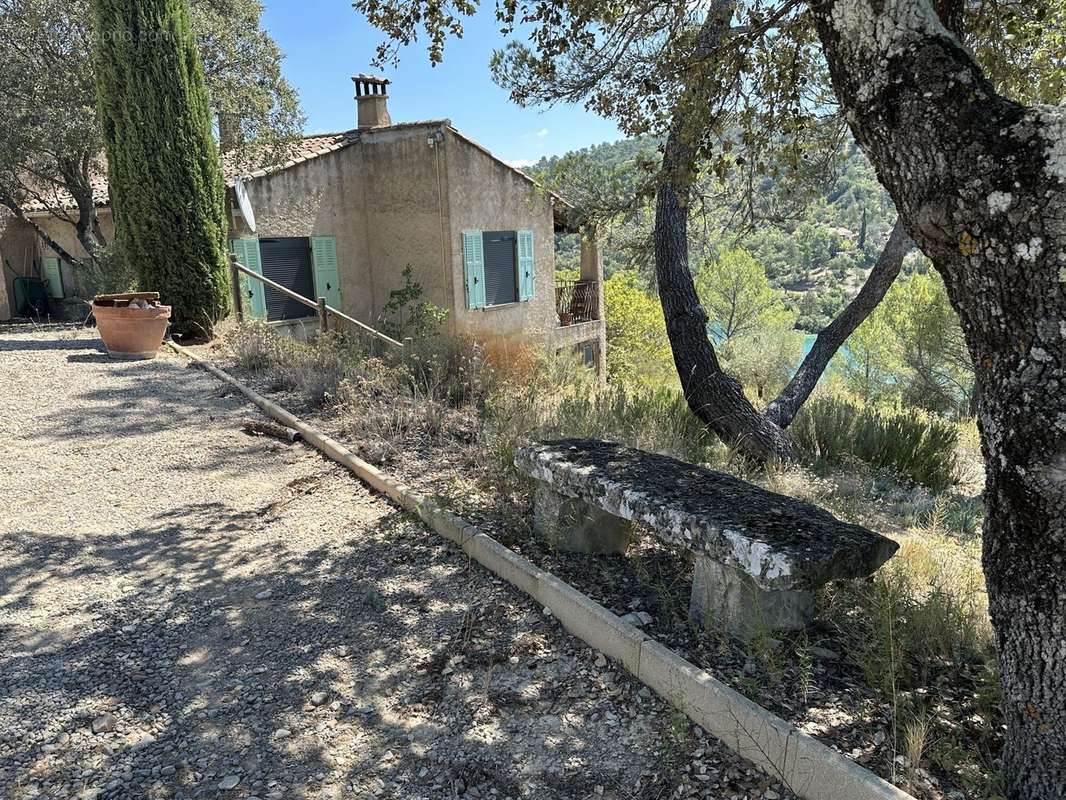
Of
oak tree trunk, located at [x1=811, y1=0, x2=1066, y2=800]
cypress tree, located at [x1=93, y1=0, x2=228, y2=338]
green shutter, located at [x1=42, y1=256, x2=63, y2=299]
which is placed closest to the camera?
oak tree trunk, located at [x1=811, y1=0, x2=1066, y2=800]

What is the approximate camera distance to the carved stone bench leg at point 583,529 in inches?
158

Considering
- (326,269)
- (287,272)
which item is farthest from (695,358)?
(326,269)

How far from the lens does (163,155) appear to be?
10.9 meters

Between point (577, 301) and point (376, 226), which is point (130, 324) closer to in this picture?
point (376, 226)

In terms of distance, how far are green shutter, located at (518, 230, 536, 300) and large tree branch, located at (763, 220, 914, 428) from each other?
961 centimetres

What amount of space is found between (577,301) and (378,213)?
6.46m

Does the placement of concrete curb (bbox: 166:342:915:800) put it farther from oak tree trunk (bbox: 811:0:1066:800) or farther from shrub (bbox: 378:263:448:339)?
shrub (bbox: 378:263:448:339)

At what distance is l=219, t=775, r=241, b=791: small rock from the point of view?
2535 mm

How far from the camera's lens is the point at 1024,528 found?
6.87ft

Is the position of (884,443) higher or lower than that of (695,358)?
lower

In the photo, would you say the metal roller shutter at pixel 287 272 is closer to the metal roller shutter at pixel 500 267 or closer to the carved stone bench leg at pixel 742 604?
the metal roller shutter at pixel 500 267

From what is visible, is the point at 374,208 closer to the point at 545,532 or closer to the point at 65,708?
the point at 545,532

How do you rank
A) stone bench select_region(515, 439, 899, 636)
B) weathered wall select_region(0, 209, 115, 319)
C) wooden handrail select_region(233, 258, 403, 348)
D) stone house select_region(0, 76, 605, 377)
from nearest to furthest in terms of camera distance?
stone bench select_region(515, 439, 899, 636), wooden handrail select_region(233, 258, 403, 348), stone house select_region(0, 76, 605, 377), weathered wall select_region(0, 209, 115, 319)

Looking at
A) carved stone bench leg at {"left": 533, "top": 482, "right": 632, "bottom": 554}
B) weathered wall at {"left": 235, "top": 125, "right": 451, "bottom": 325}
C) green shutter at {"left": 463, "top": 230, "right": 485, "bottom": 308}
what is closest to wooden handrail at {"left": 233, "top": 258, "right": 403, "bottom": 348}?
weathered wall at {"left": 235, "top": 125, "right": 451, "bottom": 325}
